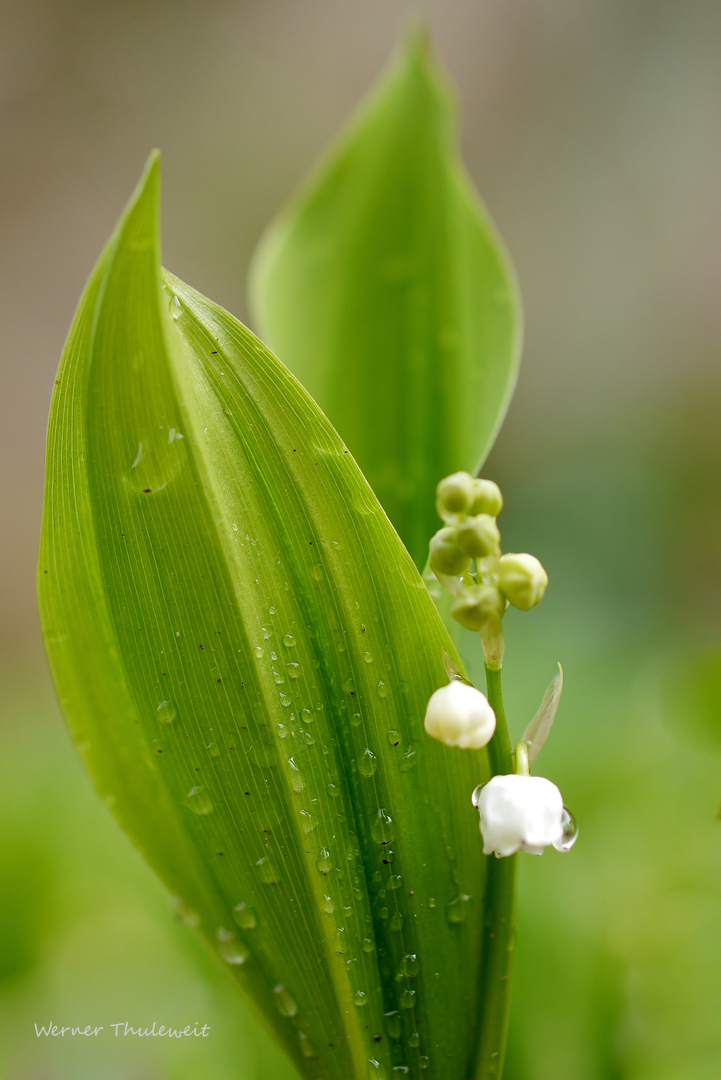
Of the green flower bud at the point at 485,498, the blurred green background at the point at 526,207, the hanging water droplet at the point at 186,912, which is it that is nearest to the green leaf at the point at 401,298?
the green flower bud at the point at 485,498

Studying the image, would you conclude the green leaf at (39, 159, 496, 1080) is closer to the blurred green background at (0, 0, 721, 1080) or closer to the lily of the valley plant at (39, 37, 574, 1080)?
the lily of the valley plant at (39, 37, 574, 1080)

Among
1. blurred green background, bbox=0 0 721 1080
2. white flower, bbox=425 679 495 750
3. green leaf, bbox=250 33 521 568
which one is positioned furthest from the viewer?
blurred green background, bbox=0 0 721 1080

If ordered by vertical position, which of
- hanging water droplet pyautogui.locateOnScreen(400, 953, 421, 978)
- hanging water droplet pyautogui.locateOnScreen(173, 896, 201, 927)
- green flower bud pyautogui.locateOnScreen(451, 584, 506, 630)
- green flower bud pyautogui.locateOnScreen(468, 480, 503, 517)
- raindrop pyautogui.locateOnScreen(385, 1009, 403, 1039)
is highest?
green flower bud pyautogui.locateOnScreen(468, 480, 503, 517)

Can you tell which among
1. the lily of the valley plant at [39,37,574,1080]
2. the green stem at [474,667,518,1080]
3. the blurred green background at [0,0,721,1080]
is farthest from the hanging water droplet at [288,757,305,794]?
the blurred green background at [0,0,721,1080]

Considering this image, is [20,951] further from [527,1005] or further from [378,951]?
[378,951]

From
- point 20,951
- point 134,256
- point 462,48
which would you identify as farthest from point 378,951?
point 462,48

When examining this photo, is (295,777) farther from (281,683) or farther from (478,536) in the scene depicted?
(478,536)
